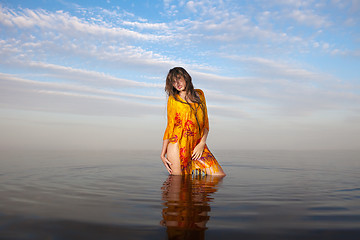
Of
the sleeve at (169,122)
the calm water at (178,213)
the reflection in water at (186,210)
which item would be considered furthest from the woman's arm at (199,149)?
the calm water at (178,213)

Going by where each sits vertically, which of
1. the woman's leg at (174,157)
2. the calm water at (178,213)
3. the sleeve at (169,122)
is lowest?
the calm water at (178,213)

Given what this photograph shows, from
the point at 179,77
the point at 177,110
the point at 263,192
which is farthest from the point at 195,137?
the point at 263,192

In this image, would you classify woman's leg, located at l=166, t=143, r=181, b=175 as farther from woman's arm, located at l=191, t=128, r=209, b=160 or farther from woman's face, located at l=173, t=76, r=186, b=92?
woman's face, located at l=173, t=76, r=186, b=92

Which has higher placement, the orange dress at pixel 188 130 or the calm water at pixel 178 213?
the orange dress at pixel 188 130

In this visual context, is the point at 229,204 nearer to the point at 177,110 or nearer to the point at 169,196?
the point at 169,196

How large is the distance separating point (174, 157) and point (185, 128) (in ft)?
1.89

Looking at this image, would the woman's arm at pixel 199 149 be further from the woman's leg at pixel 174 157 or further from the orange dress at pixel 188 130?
the woman's leg at pixel 174 157

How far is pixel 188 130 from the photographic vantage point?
4.96m

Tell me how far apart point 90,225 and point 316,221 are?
1697 millimetres

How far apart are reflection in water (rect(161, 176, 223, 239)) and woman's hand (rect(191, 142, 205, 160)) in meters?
1.37

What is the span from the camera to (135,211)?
2.33 metres

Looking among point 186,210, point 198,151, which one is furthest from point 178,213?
point 198,151

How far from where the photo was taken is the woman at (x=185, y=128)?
16.2ft

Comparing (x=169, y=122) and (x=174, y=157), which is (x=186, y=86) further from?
(x=174, y=157)
